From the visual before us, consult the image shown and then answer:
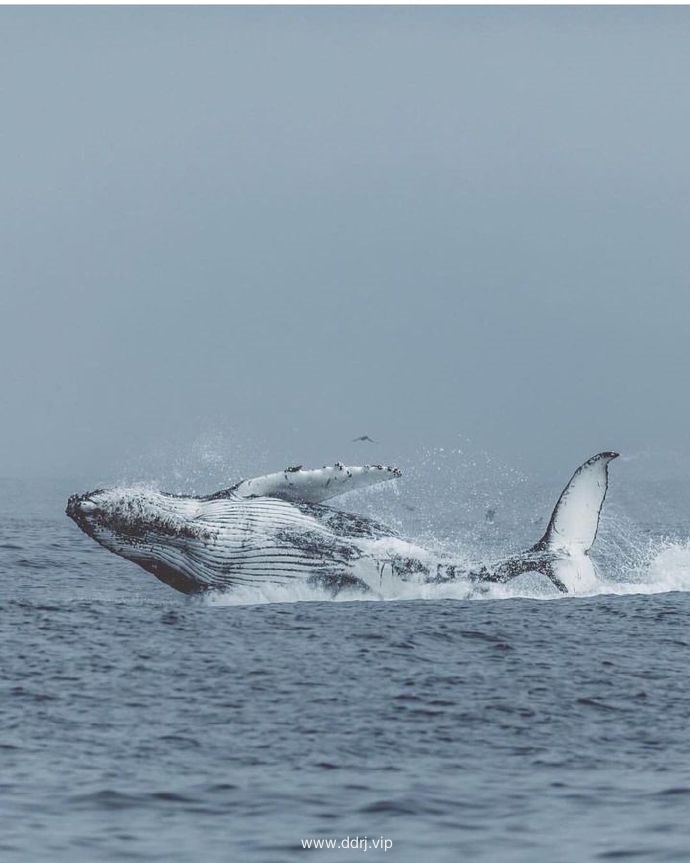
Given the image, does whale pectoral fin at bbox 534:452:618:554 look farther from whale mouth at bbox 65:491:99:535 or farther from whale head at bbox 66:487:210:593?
whale mouth at bbox 65:491:99:535

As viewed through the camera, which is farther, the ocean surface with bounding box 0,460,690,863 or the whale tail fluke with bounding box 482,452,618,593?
the whale tail fluke with bounding box 482,452,618,593

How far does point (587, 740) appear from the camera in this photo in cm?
1717

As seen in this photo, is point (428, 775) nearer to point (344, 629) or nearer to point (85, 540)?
point (344, 629)

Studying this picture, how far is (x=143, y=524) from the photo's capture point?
2514 cm

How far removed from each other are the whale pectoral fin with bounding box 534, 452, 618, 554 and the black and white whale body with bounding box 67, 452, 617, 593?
0.02 m

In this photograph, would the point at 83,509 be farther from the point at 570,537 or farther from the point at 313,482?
the point at 570,537

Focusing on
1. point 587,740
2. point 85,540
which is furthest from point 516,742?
point 85,540

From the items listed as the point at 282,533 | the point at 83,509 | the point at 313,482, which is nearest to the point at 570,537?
the point at 313,482

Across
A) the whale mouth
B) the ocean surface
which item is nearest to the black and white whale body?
the whale mouth

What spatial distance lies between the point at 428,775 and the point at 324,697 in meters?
3.68

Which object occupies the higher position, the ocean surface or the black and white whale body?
the black and white whale body

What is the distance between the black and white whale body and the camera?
82.8ft

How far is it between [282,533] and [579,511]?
227 inches

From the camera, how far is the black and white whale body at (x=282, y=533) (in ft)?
82.8
